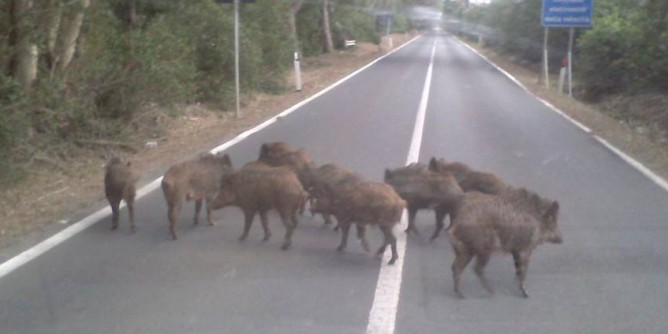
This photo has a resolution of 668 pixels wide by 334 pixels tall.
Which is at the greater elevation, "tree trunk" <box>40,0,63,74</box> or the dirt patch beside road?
"tree trunk" <box>40,0,63,74</box>

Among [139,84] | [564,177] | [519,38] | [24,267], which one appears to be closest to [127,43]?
[139,84]

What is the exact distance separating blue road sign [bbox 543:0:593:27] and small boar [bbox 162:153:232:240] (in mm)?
26602

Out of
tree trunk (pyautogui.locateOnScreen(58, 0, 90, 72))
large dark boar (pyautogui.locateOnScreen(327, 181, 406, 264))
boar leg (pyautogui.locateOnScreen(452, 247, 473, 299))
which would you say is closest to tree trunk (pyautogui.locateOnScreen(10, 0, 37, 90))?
tree trunk (pyautogui.locateOnScreen(58, 0, 90, 72))

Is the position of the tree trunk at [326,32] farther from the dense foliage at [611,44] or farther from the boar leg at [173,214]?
the boar leg at [173,214]

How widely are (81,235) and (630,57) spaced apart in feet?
82.0

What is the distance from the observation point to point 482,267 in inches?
292

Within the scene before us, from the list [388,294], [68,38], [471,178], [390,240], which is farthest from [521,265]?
[68,38]

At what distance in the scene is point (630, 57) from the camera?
3078 cm

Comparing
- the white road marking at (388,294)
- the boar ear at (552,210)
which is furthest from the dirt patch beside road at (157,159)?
the boar ear at (552,210)

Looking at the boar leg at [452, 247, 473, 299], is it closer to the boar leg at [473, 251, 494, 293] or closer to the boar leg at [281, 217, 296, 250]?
the boar leg at [473, 251, 494, 293]

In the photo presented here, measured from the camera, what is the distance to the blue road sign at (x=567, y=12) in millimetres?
33906

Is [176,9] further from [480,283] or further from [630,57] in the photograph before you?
[480,283]

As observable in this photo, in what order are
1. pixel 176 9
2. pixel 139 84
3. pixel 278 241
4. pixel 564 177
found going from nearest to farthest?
pixel 278 241 → pixel 564 177 → pixel 139 84 → pixel 176 9

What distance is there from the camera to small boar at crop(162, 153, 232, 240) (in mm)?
9297
